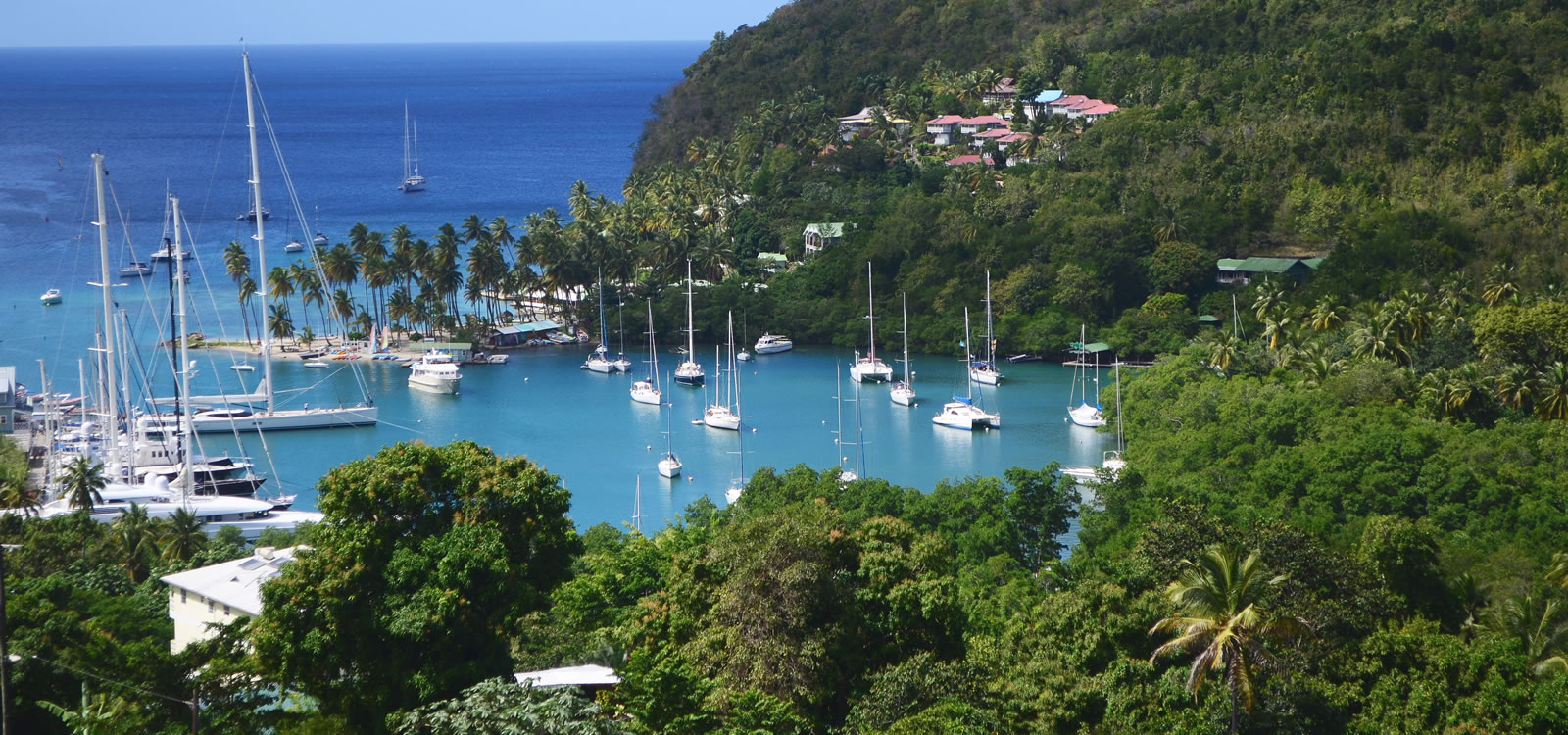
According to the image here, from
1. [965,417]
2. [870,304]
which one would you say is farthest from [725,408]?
[870,304]

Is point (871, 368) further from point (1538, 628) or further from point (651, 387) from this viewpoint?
point (1538, 628)

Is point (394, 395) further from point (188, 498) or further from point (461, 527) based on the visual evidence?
Result: point (461, 527)

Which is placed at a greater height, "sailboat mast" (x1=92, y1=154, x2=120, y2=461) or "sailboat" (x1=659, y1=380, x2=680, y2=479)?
"sailboat mast" (x1=92, y1=154, x2=120, y2=461)

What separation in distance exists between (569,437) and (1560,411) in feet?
97.7

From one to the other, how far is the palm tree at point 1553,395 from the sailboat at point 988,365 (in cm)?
2016

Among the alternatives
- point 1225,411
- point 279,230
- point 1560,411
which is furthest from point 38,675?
point 279,230

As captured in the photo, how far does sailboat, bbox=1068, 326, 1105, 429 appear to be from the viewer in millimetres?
51031

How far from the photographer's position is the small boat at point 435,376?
55.9m

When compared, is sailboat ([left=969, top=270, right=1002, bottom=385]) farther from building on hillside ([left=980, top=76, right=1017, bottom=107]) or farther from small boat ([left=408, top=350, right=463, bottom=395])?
building on hillside ([left=980, top=76, right=1017, bottom=107])

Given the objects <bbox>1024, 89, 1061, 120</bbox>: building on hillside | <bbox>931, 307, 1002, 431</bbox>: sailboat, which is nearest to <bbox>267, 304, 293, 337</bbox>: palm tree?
<bbox>931, 307, 1002, 431</bbox>: sailboat

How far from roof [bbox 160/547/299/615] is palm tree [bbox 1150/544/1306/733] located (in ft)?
50.0

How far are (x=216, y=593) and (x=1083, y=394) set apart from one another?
34.3 meters

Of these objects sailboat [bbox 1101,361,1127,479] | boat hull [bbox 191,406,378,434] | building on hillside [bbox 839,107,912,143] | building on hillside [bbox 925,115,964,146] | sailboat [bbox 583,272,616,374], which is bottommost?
sailboat [bbox 1101,361,1127,479]

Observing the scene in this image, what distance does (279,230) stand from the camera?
90.4m
